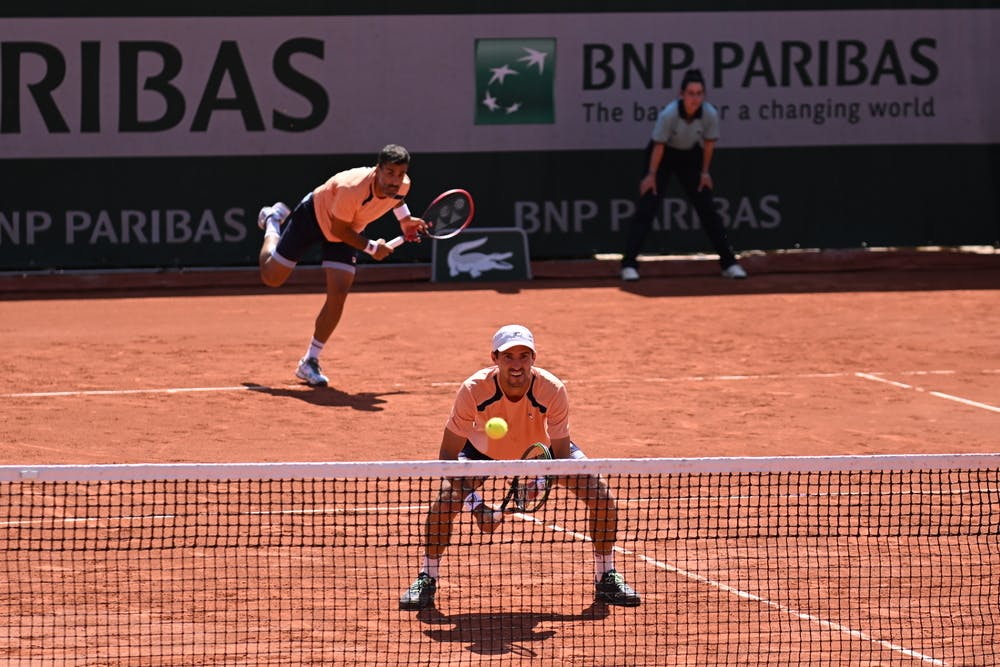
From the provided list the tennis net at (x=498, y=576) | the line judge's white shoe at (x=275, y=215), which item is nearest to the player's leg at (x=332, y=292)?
the line judge's white shoe at (x=275, y=215)

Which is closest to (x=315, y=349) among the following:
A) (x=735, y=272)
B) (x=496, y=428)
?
(x=496, y=428)

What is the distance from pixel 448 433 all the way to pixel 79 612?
5.53 ft

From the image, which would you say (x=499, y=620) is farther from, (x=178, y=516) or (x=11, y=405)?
(x=11, y=405)

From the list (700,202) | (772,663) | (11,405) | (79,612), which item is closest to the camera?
(772,663)

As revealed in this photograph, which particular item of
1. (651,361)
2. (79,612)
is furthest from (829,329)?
(79,612)

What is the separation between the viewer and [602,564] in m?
7.01

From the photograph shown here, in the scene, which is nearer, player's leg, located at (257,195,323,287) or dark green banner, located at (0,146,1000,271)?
player's leg, located at (257,195,323,287)

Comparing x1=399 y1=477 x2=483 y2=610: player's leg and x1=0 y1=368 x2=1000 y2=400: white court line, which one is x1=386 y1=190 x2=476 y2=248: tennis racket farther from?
x1=399 y1=477 x2=483 y2=610: player's leg

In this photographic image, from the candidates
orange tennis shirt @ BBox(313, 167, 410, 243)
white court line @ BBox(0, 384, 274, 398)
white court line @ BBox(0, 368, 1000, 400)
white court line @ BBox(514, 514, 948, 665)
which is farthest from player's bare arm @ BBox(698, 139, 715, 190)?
white court line @ BBox(514, 514, 948, 665)

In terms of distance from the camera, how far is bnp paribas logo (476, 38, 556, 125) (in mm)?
17094

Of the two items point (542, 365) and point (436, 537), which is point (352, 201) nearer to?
point (542, 365)

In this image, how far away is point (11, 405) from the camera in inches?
436

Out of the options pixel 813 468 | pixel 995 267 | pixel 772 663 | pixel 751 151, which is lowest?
pixel 772 663

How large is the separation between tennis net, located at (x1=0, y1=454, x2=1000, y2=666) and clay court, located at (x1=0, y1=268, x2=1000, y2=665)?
0.19 feet
